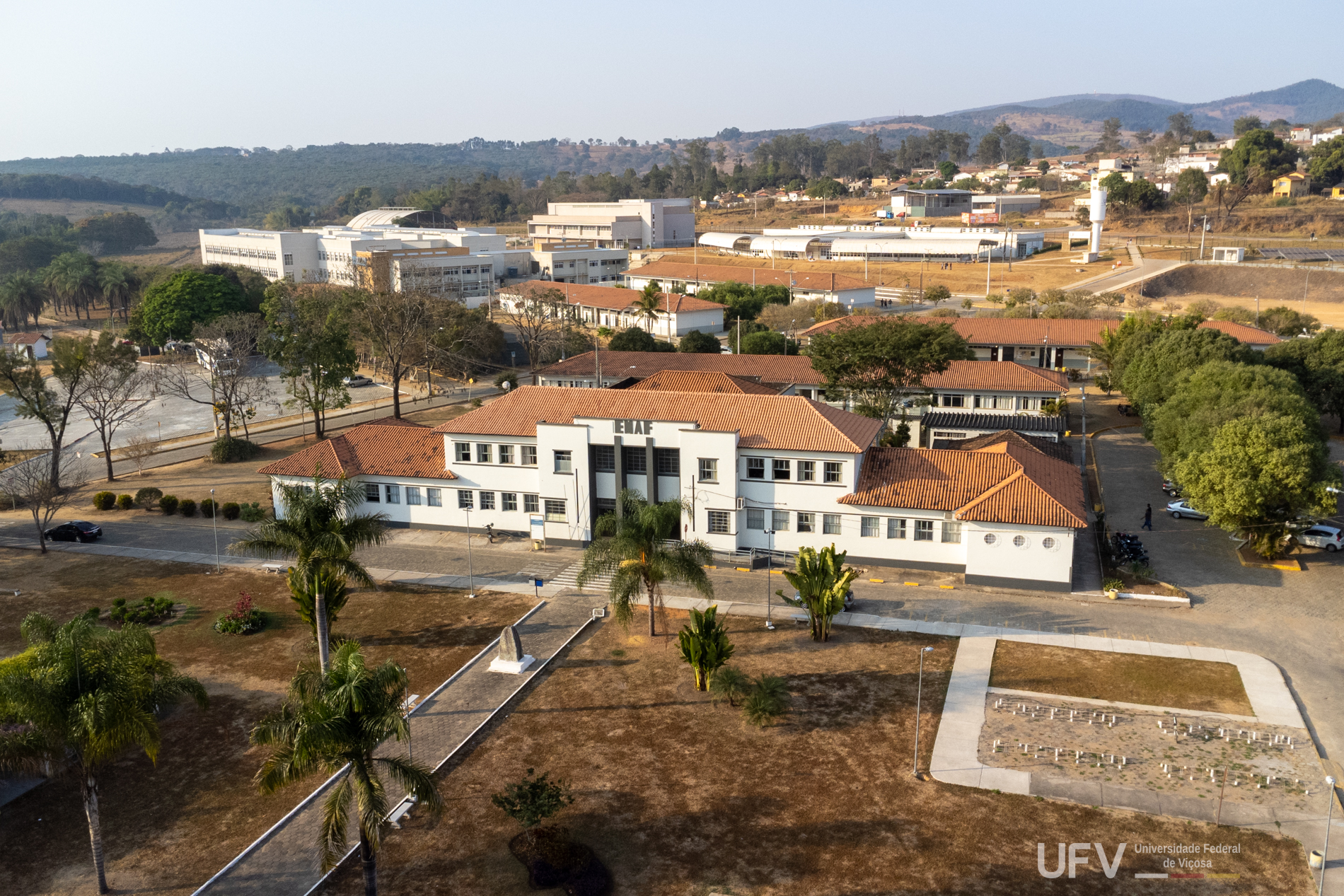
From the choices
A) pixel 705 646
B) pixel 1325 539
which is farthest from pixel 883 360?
pixel 705 646

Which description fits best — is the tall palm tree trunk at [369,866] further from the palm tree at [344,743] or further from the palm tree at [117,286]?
the palm tree at [117,286]

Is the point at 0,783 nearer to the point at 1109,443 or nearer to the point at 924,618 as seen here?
the point at 924,618

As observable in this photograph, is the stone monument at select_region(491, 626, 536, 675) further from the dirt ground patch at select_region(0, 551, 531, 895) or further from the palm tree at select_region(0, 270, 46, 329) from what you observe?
the palm tree at select_region(0, 270, 46, 329)

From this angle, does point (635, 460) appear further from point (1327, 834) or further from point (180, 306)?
point (180, 306)

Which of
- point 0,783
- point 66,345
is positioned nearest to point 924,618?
point 0,783
